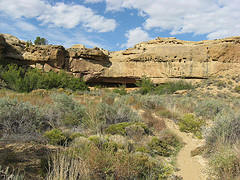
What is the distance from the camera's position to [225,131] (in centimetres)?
498

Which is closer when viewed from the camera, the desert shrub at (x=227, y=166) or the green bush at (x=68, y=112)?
the desert shrub at (x=227, y=166)

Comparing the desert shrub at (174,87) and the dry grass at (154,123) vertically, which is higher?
the desert shrub at (174,87)

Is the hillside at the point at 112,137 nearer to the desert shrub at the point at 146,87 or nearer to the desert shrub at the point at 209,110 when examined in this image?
the desert shrub at the point at 209,110

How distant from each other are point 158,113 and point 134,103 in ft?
6.66

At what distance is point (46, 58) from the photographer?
26.2 meters

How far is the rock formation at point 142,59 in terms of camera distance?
26.5m

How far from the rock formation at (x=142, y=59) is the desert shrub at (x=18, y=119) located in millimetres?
22665

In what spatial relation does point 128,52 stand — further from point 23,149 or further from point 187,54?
point 23,149

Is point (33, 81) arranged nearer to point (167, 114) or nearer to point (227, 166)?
point (167, 114)

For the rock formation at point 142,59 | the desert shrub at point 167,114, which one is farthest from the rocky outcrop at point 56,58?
the desert shrub at point 167,114

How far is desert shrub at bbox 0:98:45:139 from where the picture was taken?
15.2 ft

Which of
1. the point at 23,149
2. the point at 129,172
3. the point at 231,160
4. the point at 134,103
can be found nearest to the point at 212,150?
the point at 231,160

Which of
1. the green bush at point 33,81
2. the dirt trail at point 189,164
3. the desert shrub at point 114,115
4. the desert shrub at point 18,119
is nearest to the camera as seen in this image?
the dirt trail at point 189,164

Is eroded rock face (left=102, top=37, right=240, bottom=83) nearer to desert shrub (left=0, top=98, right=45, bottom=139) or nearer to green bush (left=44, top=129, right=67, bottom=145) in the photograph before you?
desert shrub (left=0, top=98, right=45, bottom=139)
